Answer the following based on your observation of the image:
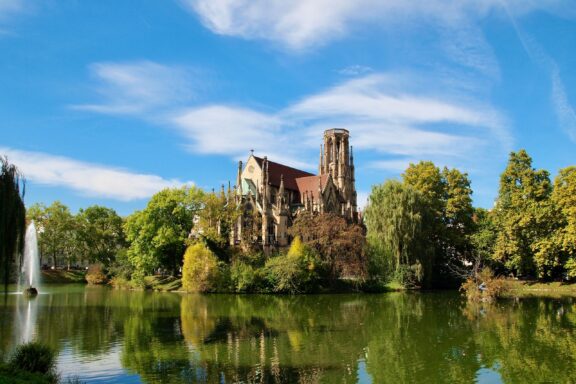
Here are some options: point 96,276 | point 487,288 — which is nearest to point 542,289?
point 487,288

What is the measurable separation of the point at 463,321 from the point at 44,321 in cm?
2319

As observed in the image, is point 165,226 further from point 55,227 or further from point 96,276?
point 55,227

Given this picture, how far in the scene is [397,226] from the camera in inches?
2007

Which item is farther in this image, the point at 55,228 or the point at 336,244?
the point at 55,228

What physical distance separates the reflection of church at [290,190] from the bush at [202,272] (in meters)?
9.46

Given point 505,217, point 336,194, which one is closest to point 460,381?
point 505,217

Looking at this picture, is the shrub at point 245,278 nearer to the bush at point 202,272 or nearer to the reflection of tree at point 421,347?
the bush at point 202,272

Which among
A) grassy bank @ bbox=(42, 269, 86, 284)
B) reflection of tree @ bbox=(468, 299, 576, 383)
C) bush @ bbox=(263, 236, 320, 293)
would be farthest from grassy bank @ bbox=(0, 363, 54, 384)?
grassy bank @ bbox=(42, 269, 86, 284)

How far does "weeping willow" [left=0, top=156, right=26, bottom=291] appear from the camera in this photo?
18391 millimetres

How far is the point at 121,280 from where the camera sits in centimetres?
6109

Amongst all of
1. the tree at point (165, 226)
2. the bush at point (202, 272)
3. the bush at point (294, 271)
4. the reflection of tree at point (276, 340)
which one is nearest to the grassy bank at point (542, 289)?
the bush at point (294, 271)

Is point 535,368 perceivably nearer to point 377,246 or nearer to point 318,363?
point 318,363

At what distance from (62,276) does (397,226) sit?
2009 inches

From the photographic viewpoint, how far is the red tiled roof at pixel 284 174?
72.1m
